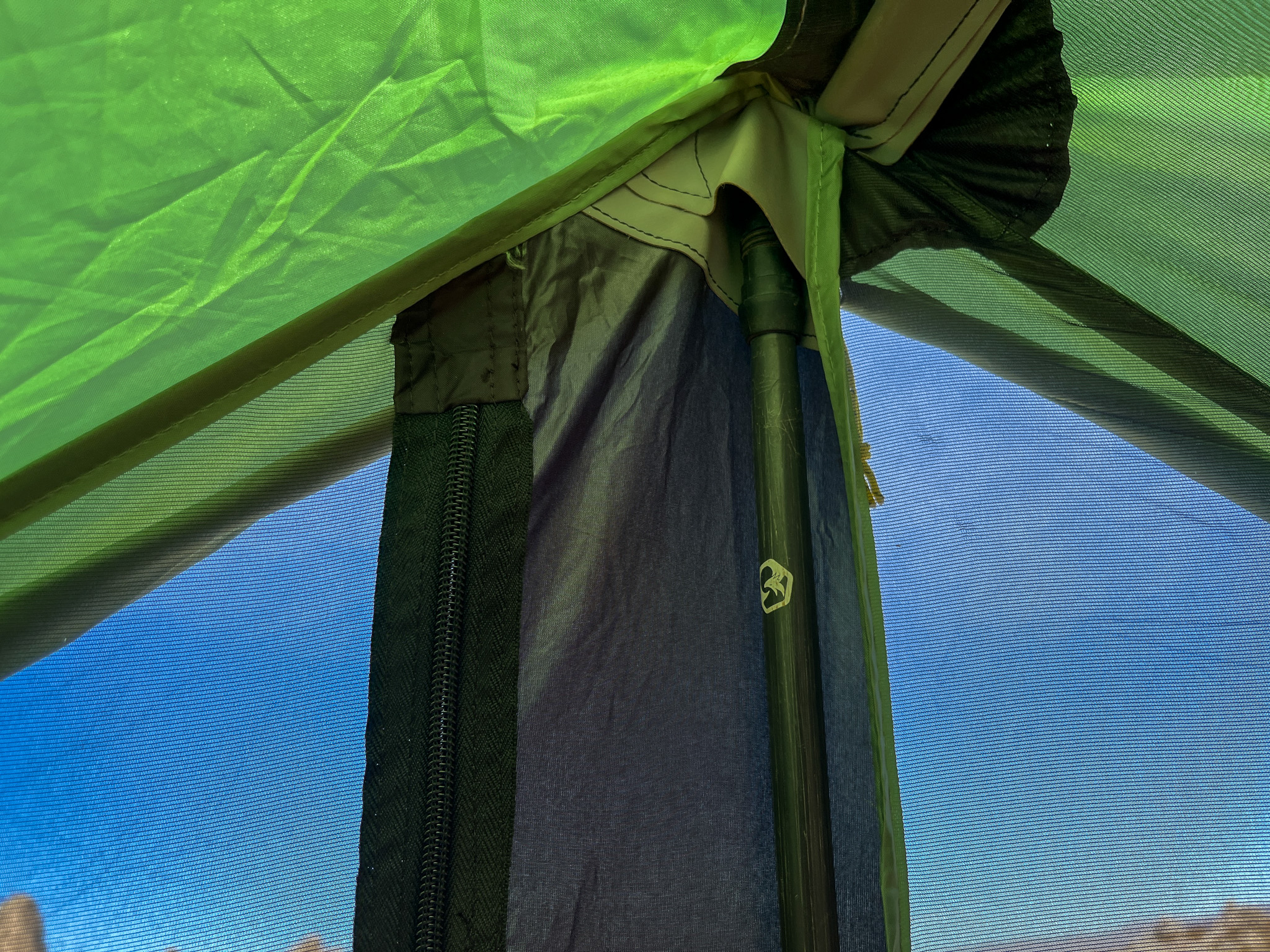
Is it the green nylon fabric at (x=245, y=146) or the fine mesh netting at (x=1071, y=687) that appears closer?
the green nylon fabric at (x=245, y=146)

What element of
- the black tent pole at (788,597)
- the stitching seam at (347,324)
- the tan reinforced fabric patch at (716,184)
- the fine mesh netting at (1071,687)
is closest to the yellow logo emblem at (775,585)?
the black tent pole at (788,597)

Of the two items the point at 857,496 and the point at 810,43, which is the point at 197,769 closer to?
the point at 857,496

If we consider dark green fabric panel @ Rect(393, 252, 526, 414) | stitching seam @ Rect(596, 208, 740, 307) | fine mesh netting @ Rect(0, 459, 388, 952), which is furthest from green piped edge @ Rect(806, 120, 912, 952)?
fine mesh netting @ Rect(0, 459, 388, 952)

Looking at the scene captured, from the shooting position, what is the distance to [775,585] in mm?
760

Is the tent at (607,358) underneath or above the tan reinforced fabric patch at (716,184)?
underneath

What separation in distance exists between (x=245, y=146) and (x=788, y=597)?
50cm

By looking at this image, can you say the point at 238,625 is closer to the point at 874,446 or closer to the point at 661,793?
the point at 661,793

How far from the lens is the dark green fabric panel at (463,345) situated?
28.4 inches

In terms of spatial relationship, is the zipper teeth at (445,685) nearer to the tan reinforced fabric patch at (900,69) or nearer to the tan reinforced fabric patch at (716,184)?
the tan reinforced fabric patch at (716,184)

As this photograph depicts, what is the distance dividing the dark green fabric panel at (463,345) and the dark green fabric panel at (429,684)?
0.04 ft

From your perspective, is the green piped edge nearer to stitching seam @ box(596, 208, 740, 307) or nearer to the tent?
the tent

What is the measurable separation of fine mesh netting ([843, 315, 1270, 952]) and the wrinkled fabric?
0.08 meters

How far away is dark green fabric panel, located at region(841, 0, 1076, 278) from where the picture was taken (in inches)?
28.1

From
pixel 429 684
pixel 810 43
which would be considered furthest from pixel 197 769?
pixel 810 43
